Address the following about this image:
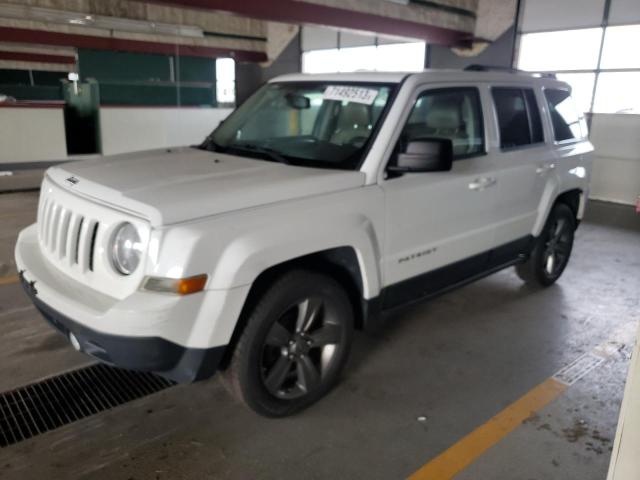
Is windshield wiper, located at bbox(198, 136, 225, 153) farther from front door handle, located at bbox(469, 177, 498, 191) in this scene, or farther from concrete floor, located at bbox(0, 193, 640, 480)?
front door handle, located at bbox(469, 177, 498, 191)

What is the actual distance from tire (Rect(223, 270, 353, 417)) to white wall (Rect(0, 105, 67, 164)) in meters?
9.58

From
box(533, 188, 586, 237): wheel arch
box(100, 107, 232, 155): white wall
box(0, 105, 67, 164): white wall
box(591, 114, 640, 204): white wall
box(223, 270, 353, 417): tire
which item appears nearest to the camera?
box(223, 270, 353, 417): tire

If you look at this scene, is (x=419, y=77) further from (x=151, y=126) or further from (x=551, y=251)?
(x=151, y=126)

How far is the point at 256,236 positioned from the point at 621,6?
10.8m

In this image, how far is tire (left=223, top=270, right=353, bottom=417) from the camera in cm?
256

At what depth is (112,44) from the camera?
553 inches

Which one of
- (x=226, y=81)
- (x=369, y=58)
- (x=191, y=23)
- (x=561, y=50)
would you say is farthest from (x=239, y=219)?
(x=226, y=81)

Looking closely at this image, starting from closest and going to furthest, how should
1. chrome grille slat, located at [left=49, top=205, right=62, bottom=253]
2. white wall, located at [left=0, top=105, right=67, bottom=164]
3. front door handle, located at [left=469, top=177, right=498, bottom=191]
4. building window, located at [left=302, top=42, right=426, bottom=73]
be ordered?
chrome grille slat, located at [left=49, top=205, right=62, bottom=253]
front door handle, located at [left=469, top=177, right=498, bottom=191]
white wall, located at [left=0, top=105, right=67, bottom=164]
building window, located at [left=302, top=42, right=426, bottom=73]

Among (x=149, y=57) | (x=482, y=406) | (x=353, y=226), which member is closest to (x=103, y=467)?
(x=353, y=226)

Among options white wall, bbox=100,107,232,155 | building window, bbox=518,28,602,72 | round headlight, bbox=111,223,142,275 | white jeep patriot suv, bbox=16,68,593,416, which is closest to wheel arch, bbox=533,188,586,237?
white jeep patriot suv, bbox=16,68,593,416

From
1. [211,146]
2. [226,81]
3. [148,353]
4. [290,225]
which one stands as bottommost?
[148,353]

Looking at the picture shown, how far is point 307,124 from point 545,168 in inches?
77.3

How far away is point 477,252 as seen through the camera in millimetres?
3756

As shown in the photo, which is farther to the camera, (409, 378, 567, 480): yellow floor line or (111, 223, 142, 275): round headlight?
(409, 378, 567, 480): yellow floor line
